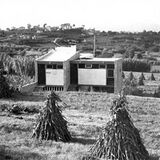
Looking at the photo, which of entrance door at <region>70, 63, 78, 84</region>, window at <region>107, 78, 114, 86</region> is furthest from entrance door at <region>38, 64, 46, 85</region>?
window at <region>107, 78, 114, 86</region>

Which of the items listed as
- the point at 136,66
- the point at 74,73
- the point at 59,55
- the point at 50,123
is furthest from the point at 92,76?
the point at 136,66

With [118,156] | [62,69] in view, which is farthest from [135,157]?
[62,69]

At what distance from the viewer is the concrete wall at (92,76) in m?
26.7

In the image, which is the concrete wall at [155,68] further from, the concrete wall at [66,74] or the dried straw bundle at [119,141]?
the dried straw bundle at [119,141]

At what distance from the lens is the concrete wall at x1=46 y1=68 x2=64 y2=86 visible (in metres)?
26.4

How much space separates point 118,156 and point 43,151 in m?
1.80

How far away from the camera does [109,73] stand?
2669cm

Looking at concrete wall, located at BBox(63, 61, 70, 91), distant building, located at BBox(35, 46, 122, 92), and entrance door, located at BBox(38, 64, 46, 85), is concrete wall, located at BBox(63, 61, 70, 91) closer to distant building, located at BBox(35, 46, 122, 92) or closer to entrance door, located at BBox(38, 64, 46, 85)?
distant building, located at BBox(35, 46, 122, 92)

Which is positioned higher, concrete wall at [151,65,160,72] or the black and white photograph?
the black and white photograph

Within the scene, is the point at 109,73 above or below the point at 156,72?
above

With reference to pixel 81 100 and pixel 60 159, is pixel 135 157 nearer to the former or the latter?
pixel 60 159

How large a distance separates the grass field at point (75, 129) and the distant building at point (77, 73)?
8004mm

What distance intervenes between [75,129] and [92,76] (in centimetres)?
1584

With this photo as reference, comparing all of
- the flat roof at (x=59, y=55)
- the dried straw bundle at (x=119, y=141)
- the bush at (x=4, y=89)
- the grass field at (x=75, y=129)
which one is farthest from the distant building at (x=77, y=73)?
the dried straw bundle at (x=119, y=141)
